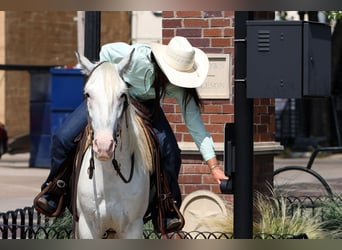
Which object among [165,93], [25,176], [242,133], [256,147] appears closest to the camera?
[242,133]

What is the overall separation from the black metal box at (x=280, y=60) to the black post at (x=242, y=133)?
139mm

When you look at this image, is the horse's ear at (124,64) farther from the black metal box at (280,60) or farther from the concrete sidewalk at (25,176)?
the concrete sidewalk at (25,176)

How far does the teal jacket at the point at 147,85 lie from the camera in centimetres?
693

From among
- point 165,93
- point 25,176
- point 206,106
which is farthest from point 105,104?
point 25,176

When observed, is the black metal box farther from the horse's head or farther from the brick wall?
the brick wall

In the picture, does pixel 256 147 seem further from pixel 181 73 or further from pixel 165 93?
pixel 181 73

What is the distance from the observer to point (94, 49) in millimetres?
9453

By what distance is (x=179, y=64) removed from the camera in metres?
7.08

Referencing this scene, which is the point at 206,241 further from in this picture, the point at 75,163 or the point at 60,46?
the point at 60,46

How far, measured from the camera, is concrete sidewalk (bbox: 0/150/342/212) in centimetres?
1402

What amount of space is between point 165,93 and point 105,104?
3.66 ft

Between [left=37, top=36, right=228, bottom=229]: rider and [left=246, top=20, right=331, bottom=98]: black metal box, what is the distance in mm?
858
